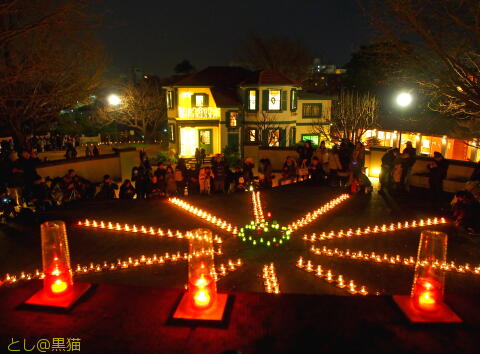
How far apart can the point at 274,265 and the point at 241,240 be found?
132 cm

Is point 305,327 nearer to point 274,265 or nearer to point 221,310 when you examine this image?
point 221,310

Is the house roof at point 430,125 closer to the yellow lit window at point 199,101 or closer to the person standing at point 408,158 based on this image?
the person standing at point 408,158

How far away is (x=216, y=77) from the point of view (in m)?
30.7

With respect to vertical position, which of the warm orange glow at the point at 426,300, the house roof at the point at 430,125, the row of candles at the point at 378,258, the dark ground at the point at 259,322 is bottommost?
the row of candles at the point at 378,258

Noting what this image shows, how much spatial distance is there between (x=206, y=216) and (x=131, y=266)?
312 centimetres

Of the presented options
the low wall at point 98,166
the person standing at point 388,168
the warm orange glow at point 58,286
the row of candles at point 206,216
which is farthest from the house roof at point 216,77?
the warm orange glow at point 58,286

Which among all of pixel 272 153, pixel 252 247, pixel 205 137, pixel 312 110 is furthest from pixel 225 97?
pixel 252 247

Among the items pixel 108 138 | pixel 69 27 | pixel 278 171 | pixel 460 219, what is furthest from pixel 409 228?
pixel 108 138

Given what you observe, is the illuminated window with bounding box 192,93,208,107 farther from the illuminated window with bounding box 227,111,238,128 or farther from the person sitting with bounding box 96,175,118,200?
the person sitting with bounding box 96,175,118,200

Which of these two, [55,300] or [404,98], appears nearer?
[55,300]

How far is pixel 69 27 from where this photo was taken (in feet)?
35.0

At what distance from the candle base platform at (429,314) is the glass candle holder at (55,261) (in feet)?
9.53

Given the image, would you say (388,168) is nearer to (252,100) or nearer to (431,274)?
(431,274)

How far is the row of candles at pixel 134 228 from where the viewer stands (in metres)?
8.61
